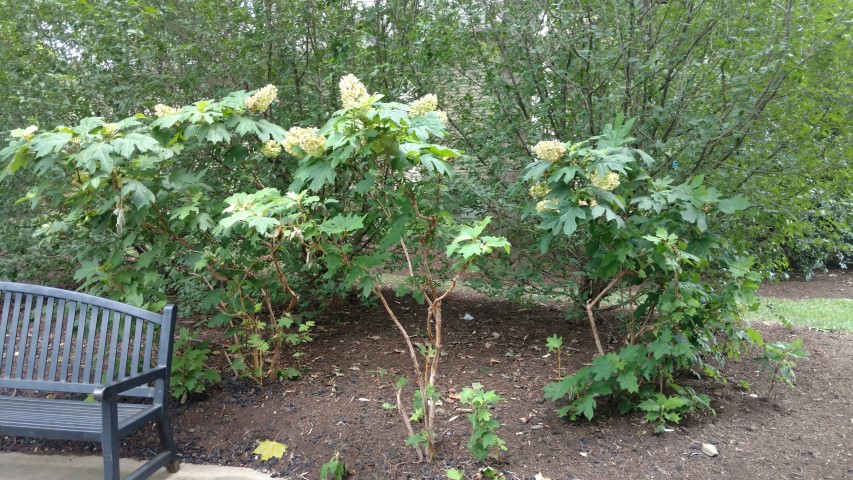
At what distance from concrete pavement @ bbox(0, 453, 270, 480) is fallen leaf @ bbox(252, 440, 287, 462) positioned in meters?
0.12

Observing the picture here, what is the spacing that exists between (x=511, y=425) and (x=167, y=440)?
1.96 metres

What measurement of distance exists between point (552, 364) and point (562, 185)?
183 cm

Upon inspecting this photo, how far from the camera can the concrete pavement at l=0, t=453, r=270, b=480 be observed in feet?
10.7

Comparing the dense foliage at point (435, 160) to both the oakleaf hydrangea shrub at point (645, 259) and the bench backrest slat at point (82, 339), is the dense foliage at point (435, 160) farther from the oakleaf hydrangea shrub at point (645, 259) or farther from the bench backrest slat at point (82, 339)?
the bench backrest slat at point (82, 339)

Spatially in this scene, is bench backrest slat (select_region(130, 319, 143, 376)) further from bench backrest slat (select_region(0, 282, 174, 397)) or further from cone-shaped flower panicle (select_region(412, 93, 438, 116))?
cone-shaped flower panicle (select_region(412, 93, 438, 116))

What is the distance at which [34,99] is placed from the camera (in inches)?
181

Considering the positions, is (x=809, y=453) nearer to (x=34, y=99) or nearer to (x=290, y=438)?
(x=290, y=438)

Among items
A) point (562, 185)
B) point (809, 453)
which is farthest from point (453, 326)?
point (809, 453)

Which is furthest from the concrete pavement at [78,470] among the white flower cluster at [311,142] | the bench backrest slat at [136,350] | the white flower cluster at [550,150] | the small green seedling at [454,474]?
the white flower cluster at [550,150]

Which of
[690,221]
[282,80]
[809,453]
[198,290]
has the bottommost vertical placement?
[809,453]

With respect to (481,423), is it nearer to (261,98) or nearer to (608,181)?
(608,181)

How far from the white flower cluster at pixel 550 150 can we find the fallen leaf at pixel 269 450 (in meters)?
2.20

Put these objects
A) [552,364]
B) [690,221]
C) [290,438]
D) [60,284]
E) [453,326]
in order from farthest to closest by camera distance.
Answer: [60,284] < [453,326] < [552,364] < [290,438] < [690,221]

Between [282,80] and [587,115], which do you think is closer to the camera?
[587,115]
